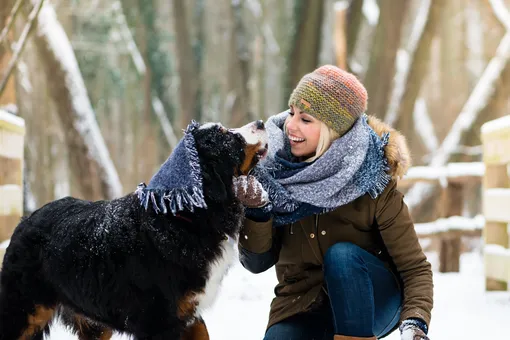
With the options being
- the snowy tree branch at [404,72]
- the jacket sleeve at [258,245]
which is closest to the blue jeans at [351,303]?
the jacket sleeve at [258,245]

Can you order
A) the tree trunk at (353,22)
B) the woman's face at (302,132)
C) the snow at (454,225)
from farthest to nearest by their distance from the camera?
the tree trunk at (353,22) < the snow at (454,225) < the woman's face at (302,132)

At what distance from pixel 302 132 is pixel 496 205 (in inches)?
104

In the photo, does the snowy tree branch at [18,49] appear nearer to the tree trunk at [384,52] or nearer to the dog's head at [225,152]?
the dog's head at [225,152]

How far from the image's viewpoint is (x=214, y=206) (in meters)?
2.74

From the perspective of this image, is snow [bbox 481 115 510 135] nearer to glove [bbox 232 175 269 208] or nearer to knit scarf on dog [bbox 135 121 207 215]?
glove [bbox 232 175 269 208]

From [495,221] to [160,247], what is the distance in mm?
3258

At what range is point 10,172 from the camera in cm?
430

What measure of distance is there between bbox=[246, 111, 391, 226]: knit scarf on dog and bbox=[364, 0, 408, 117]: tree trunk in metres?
7.41

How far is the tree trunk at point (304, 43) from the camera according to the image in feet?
33.8

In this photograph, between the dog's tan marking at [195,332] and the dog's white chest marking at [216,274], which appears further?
the dog's tan marking at [195,332]

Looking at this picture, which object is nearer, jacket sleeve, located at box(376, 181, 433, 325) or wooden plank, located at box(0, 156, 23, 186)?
jacket sleeve, located at box(376, 181, 433, 325)

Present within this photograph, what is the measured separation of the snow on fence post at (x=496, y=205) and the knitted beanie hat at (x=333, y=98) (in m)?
2.31

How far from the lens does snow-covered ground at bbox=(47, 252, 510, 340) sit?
3705 millimetres

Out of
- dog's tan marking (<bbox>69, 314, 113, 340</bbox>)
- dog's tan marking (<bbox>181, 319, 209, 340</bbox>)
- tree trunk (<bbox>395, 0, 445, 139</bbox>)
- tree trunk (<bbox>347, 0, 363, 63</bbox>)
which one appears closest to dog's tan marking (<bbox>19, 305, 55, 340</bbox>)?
dog's tan marking (<bbox>69, 314, 113, 340</bbox>)
